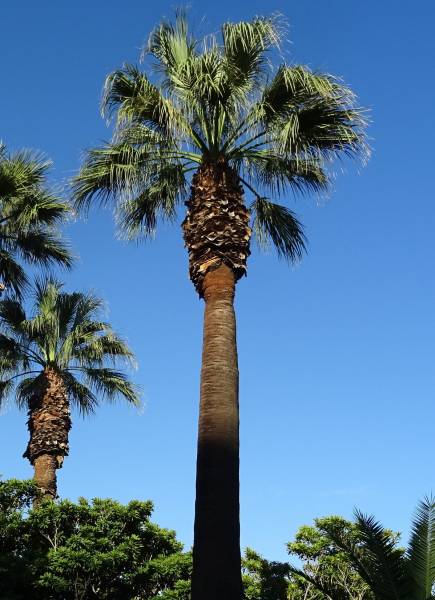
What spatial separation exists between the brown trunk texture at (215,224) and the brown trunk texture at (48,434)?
10338mm

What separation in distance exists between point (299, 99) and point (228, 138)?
137 centimetres

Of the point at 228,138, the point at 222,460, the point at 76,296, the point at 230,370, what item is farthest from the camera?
the point at 76,296

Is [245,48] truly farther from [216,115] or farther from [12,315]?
[12,315]

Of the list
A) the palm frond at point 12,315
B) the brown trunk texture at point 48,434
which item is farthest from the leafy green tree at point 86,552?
the palm frond at point 12,315

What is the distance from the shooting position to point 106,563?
18953mm

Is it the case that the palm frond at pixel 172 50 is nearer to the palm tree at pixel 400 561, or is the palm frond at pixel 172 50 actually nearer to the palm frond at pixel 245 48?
the palm frond at pixel 245 48

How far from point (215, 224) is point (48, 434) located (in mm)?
10995

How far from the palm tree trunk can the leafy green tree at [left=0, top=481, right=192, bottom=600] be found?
10.5 metres

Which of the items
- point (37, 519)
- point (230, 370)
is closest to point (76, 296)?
point (37, 519)

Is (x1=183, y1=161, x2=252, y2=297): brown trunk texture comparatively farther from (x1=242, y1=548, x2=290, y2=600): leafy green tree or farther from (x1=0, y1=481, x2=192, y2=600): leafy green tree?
(x1=242, y1=548, x2=290, y2=600): leafy green tree

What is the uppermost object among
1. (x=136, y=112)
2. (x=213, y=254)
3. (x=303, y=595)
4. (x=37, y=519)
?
(x=136, y=112)

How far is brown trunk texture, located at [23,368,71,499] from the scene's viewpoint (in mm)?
20312

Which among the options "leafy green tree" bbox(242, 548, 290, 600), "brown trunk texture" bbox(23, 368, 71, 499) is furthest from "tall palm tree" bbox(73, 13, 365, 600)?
"leafy green tree" bbox(242, 548, 290, 600)

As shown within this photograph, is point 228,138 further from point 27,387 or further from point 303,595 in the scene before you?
point 303,595
